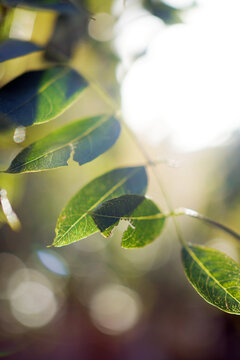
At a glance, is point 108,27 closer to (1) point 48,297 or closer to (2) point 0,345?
(1) point 48,297

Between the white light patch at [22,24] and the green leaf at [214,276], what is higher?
the white light patch at [22,24]

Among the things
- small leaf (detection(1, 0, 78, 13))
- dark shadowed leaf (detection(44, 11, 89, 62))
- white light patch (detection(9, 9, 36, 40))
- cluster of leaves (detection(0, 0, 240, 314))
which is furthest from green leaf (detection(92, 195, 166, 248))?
dark shadowed leaf (detection(44, 11, 89, 62))

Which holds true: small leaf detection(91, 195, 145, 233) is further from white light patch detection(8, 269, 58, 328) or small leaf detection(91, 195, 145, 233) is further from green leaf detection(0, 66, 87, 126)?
white light patch detection(8, 269, 58, 328)

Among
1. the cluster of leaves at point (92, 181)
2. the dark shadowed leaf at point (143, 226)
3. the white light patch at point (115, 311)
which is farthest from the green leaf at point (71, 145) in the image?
the white light patch at point (115, 311)

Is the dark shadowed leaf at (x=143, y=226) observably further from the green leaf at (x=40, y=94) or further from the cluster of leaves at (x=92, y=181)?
the green leaf at (x=40, y=94)

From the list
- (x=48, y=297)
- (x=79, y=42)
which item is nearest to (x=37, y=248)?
(x=79, y=42)

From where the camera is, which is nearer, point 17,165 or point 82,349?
point 17,165
